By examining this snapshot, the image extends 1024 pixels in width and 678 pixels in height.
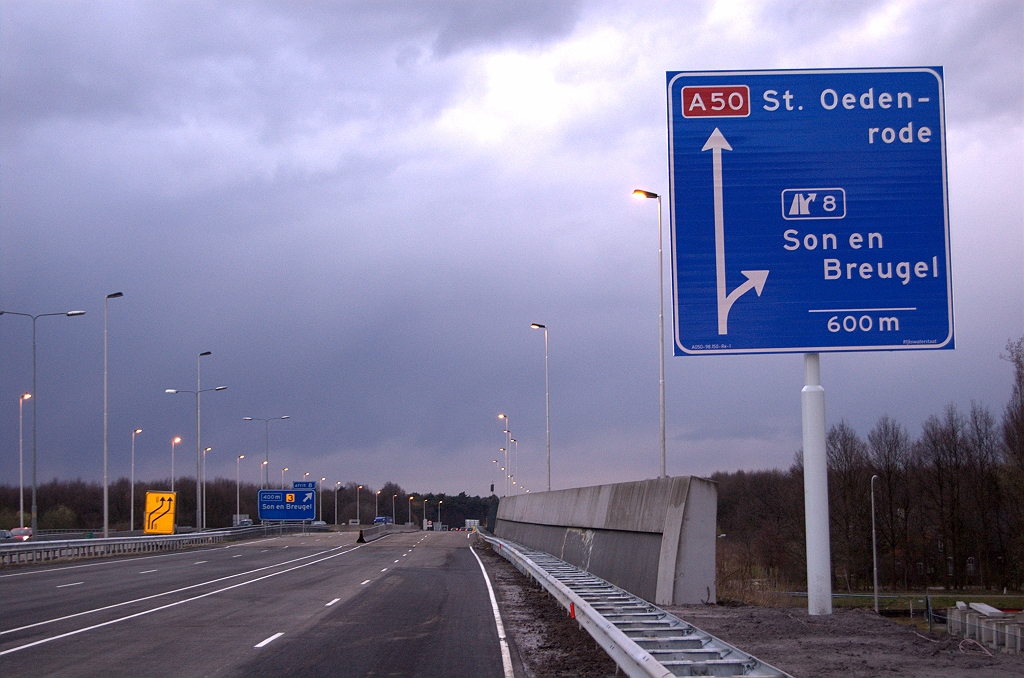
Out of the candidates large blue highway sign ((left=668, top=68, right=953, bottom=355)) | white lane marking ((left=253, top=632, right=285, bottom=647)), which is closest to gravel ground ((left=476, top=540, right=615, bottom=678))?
white lane marking ((left=253, top=632, right=285, bottom=647))

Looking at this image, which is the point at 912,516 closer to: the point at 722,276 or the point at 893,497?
the point at 893,497

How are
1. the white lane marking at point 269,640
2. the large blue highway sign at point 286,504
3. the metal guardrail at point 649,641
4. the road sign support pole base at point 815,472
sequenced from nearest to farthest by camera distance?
the metal guardrail at point 649,641 → the road sign support pole base at point 815,472 → the white lane marking at point 269,640 → the large blue highway sign at point 286,504

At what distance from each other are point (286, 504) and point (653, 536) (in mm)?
73038

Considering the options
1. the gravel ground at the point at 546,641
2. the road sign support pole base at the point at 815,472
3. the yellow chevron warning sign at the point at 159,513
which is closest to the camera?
the road sign support pole base at the point at 815,472

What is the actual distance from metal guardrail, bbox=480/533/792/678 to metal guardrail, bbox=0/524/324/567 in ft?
111

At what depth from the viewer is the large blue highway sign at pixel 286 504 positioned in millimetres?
84125

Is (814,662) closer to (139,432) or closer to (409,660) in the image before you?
(409,660)

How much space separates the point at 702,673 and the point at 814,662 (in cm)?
176

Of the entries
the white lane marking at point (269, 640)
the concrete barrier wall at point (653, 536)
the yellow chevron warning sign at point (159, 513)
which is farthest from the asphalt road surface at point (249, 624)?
the yellow chevron warning sign at point (159, 513)

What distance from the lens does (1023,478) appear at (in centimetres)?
4994

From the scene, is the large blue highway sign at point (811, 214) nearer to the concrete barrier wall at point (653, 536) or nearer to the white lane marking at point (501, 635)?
the concrete barrier wall at point (653, 536)

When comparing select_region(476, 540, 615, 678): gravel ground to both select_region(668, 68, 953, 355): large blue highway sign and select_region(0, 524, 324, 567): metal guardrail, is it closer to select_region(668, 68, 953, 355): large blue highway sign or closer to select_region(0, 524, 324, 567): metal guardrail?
select_region(668, 68, 953, 355): large blue highway sign

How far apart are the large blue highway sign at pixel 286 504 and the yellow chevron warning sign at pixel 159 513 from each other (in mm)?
26523

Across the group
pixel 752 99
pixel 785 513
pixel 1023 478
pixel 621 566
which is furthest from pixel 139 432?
pixel 752 99
